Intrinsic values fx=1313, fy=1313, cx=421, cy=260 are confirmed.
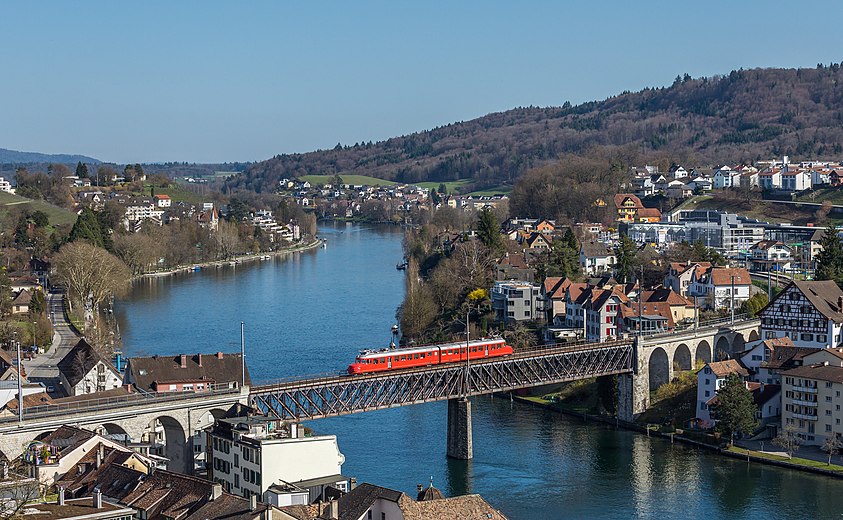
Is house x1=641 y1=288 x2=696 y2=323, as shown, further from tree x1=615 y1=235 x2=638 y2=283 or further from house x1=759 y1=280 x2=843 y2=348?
tree x1=615 y1=235 x2=638 y2=283

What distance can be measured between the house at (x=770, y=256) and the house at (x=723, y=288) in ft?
26.8

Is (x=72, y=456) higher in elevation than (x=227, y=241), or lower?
lower

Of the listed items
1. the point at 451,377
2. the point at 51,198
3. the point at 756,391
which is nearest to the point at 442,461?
the point at 451,377

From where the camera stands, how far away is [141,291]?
214 feet

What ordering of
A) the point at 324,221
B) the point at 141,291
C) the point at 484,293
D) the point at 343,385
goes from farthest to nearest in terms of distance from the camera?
1. the point at 324,221
2. the point at 141,291
3. the point at 484,293
4. the point at 343,385

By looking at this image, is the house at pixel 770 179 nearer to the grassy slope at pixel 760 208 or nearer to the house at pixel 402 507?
the grassy slope at pixel 760 208

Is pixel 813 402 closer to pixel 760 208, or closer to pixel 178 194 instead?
pixel 760 208

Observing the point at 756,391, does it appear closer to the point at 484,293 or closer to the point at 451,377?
the point at 451,377

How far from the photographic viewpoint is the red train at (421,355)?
32594 millimetres

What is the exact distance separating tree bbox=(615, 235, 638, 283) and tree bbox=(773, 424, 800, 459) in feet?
59.9

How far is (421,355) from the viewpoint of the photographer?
111 feet

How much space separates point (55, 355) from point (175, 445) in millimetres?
16142

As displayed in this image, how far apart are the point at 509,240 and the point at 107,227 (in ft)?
82.5

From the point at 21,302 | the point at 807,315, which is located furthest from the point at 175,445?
the point at 21,302
